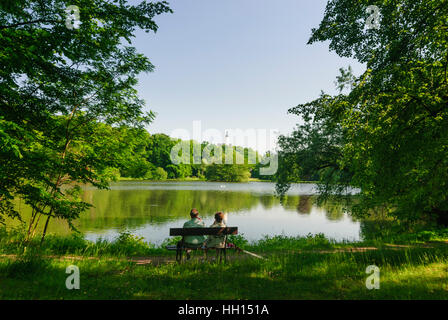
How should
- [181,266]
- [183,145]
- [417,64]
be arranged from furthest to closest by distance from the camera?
[183,145]
[417,64]
[181,266]

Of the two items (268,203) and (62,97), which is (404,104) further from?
(268,203)

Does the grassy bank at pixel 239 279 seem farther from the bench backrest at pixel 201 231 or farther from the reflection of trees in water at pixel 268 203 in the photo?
the reflection of trees in water at pixel 268 203

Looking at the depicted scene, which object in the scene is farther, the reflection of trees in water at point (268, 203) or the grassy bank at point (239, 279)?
the reflection of trees in water at point (268, 203)

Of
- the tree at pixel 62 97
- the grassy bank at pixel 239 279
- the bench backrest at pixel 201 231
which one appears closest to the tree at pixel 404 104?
the grassy bank at pixel 239 279

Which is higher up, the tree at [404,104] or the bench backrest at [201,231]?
the tree at [404,104]

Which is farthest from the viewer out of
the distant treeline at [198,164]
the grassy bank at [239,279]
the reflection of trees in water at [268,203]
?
the distant treeline at [198,164]

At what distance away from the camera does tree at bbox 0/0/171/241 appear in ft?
18.1

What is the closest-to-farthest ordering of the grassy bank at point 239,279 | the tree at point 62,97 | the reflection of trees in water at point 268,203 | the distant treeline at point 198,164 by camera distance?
the grassy bank at point 239,279, the tree at point 62,97, the reflection of trees in water at point 268,203, the distant treeline at point 198,164

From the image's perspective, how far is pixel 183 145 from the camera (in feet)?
365

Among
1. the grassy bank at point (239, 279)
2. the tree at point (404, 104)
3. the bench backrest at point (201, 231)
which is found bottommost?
the grassy bank at point (239, 279)

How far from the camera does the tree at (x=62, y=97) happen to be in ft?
18.1

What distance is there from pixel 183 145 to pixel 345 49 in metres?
103
